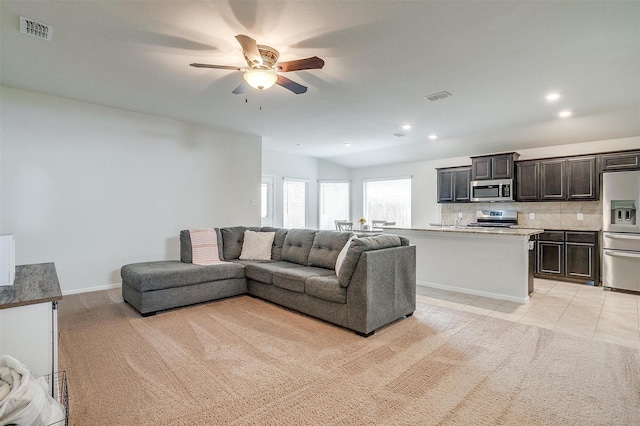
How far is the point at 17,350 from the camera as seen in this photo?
1.71 metres

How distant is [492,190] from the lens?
20.0 feet

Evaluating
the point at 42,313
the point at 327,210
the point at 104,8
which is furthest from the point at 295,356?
the point at 327,210

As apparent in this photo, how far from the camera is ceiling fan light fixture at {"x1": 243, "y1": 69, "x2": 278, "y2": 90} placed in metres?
2.75

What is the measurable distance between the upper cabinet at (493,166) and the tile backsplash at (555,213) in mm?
667

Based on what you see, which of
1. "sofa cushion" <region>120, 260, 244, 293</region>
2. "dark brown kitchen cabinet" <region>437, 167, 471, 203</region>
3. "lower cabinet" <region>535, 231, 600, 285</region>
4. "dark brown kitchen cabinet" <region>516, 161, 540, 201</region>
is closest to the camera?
"sofa cushion" <region>120, 260, 244, 293</region>

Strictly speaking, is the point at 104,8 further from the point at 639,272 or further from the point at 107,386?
the point at 639,272

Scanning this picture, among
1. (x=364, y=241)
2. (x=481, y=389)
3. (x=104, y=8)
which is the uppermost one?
(x=104, y=8)

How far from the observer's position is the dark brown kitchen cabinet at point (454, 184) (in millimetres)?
6562

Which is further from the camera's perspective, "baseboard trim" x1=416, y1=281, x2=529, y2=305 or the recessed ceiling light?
"baseboard trim" x1=416, y1=281, x2=529, y2=305

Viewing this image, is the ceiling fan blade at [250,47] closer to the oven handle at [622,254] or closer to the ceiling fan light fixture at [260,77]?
the ceiling fan light fixture at [260,77]

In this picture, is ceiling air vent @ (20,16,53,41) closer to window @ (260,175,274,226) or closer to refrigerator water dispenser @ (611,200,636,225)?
window @ (260,175,274,226)

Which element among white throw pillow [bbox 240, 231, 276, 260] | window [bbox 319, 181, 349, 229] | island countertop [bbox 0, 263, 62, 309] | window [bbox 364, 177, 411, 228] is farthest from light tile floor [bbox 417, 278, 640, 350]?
window [bbox 319, 181, 349, 229]

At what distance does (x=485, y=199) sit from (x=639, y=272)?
2.42 m

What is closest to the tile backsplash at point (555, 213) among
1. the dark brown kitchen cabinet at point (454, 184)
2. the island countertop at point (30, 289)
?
the dark brown kitchen cabinet at point (454, 184)
